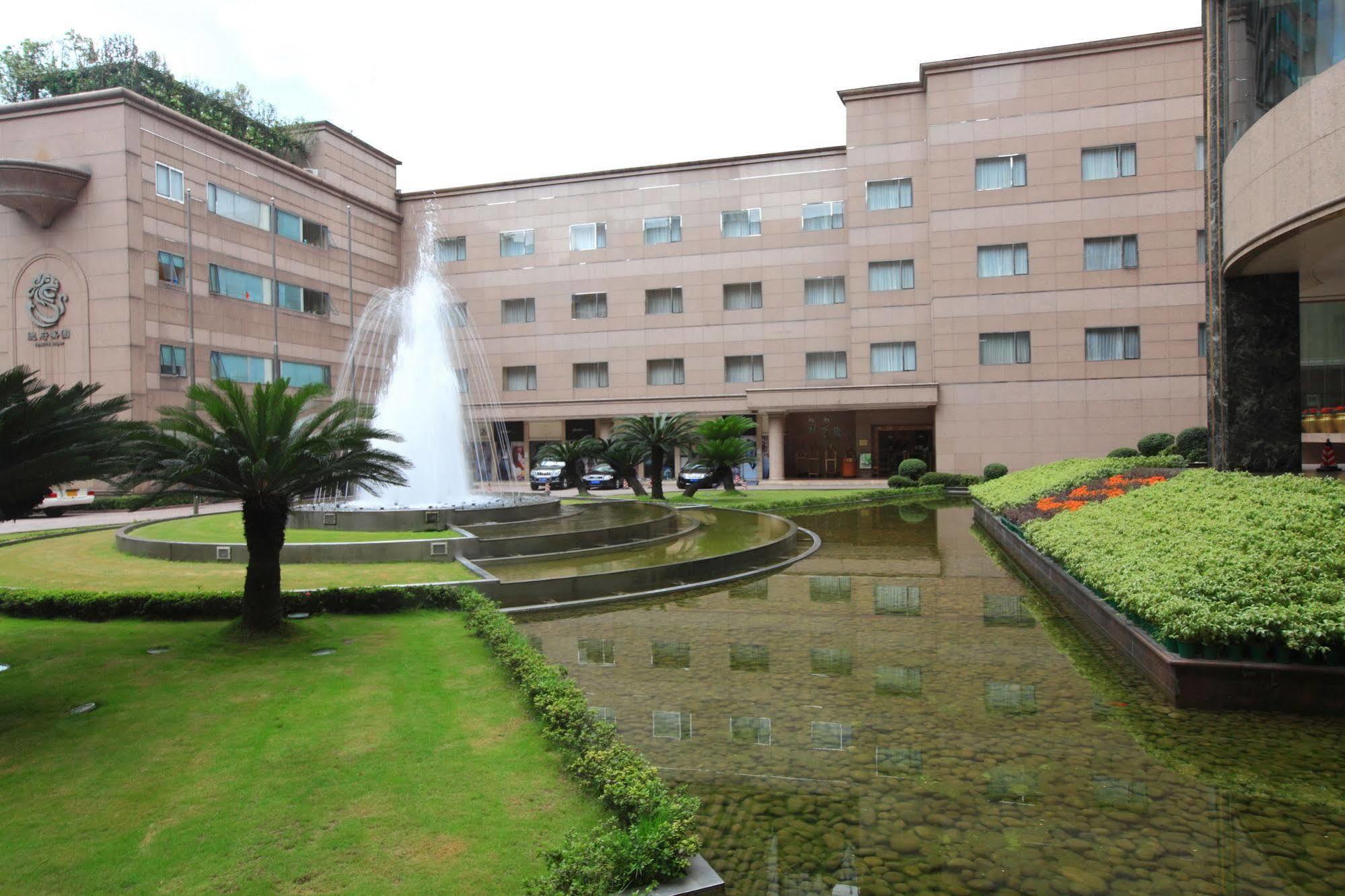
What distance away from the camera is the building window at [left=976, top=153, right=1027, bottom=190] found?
119ft

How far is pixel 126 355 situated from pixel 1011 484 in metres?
31.0

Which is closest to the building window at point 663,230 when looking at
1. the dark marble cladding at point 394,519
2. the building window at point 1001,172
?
the building window at point 1001,172

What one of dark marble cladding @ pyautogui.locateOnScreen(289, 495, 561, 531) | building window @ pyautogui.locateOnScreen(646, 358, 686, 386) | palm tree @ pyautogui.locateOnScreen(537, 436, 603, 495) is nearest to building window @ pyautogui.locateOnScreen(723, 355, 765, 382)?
building window @ pyautogui.locateOnScreen(646, 358, 686, 386)

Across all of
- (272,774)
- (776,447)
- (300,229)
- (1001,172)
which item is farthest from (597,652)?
(300,229)

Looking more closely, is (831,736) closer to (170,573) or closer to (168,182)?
(170,573)

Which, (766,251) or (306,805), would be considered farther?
(766,251)

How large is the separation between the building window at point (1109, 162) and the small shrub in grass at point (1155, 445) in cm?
1231

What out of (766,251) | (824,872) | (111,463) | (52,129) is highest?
(52,129)

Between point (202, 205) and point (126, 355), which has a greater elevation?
point (202, 205)

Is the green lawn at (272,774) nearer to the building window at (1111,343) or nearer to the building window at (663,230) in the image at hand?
the building window at (1111,343)

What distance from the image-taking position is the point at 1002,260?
36406mm

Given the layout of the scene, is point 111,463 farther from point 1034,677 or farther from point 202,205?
point 202,205

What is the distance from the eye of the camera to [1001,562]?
1584 centimetres

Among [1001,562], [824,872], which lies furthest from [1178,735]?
[1001,562]
